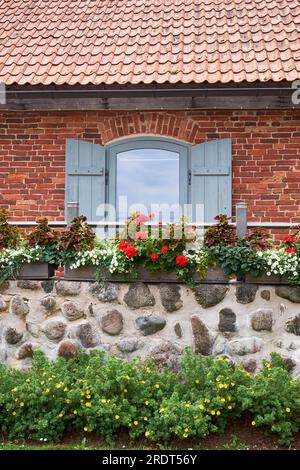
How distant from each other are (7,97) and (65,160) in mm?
1026

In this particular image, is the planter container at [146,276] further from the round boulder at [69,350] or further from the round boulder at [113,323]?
the round boulder at [69,350]

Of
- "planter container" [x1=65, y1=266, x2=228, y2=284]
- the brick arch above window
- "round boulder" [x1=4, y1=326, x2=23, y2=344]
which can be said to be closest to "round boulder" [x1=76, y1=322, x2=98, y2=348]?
"planter container" [x1=65, y1=266, x2=228, y2=284]

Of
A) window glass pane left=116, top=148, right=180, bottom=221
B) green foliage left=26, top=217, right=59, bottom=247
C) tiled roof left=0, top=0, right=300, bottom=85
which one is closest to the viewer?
green foliage left=26, top=217, right=59, bottom=247

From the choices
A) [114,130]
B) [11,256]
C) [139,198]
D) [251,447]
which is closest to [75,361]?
[11,256]

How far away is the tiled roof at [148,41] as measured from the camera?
6.42 m

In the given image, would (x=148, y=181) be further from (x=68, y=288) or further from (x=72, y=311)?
(x=72, y=311)

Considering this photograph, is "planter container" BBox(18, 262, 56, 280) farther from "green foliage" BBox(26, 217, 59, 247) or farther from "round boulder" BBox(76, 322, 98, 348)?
"round boulder" BBox(76, 322, 98, 348)

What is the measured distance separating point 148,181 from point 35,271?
8.57ft

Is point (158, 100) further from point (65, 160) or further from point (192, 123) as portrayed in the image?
point (65, 160)

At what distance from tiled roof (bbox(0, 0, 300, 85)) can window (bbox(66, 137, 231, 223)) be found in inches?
33.1

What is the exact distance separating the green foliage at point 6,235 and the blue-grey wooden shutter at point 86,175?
1.95 meters

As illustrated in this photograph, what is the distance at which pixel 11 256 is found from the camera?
4.73 m

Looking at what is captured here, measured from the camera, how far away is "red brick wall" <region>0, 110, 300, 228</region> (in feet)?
21.8

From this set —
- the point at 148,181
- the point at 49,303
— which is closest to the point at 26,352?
the point at 49,303
